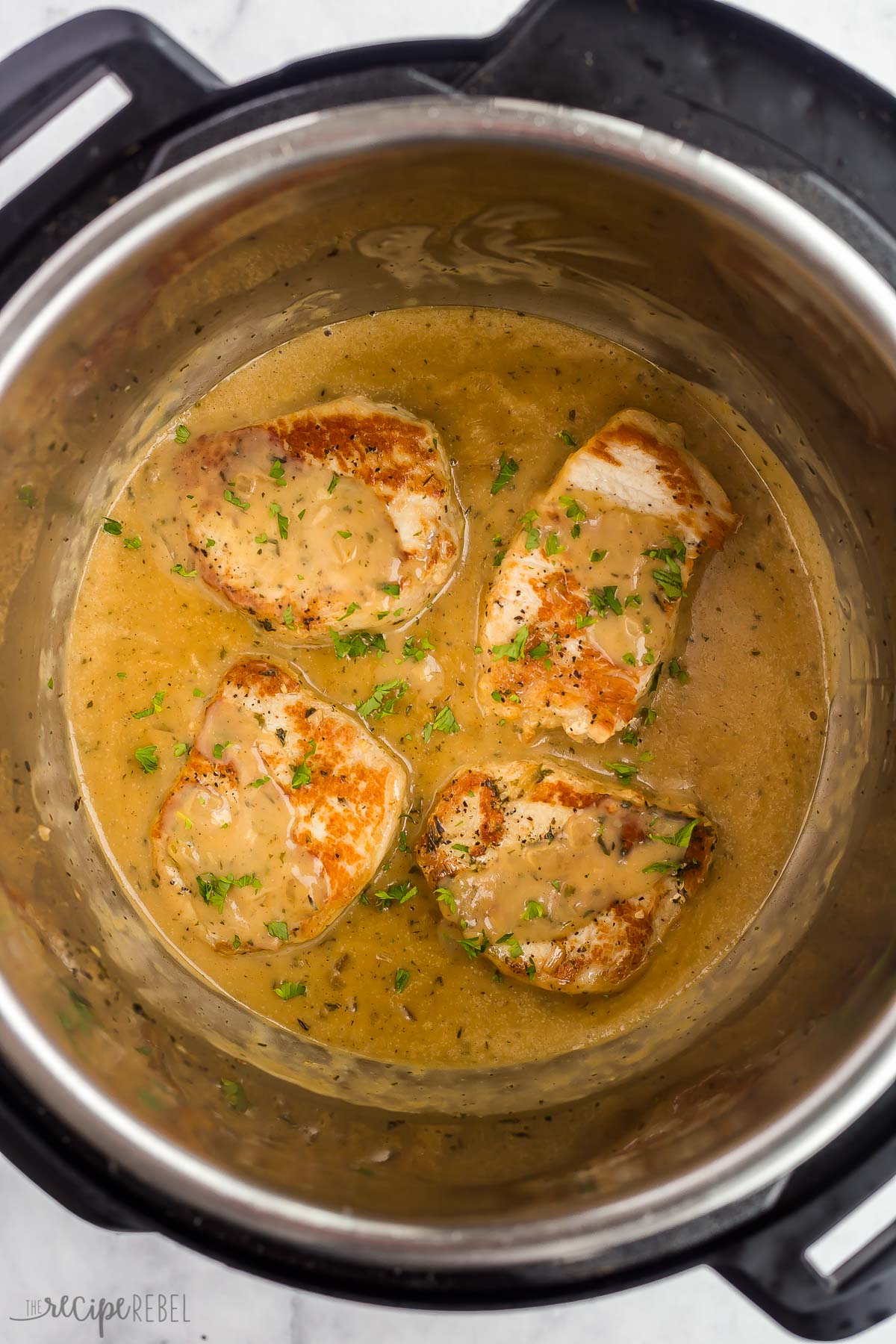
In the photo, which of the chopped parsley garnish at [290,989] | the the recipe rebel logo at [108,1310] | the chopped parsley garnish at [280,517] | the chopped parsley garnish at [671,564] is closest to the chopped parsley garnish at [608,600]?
the chopped parsley garnish at [671,564]

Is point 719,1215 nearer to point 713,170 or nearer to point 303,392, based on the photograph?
point 713,170

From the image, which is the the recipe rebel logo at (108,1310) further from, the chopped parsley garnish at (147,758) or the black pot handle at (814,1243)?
the black pot handle at (814,1243)

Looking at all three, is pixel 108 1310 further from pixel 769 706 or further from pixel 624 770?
pixel 769 706

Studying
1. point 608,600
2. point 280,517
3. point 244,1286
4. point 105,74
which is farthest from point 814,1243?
point 105,74

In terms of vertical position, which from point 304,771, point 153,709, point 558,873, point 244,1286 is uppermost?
point 558,873

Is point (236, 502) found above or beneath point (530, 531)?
beneath

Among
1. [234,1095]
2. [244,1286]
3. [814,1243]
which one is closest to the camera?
[814,1243]

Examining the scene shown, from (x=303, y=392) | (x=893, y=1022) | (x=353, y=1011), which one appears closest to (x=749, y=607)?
(x=893, y=1022)

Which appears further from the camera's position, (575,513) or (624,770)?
(624,770)
